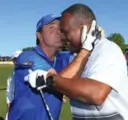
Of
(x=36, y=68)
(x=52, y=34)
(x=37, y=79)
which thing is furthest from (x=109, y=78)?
(x=52, y=34)

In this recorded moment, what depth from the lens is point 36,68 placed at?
441 centimetres

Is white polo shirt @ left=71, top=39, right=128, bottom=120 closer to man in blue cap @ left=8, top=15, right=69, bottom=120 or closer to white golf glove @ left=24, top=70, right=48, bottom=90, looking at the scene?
white golf glove @ left=24, top=70, right=48, bottom=90

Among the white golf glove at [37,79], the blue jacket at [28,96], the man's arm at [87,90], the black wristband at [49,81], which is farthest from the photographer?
the blue jacket at [28,96]

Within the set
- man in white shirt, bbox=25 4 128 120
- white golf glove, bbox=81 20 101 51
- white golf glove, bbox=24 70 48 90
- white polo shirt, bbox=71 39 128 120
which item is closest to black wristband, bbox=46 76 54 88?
man in white shirt, bbox=25 4 128 120

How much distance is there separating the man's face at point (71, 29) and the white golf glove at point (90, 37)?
0.17 ft

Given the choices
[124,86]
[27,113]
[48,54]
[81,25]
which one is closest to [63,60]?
[48,54]

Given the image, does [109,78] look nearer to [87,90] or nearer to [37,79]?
[87,90]

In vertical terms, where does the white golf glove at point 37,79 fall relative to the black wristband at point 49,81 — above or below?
below

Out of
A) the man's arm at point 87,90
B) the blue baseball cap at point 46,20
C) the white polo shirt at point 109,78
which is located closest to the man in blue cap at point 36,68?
the blue baseball cap at point 46,20

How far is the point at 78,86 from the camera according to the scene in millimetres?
3312

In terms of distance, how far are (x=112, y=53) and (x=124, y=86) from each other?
29cm

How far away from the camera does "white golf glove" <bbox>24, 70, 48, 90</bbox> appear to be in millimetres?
3967

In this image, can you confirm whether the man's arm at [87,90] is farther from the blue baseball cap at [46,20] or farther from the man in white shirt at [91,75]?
the blue baseball cap at [46,20]

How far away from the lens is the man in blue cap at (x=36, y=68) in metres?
4.39
